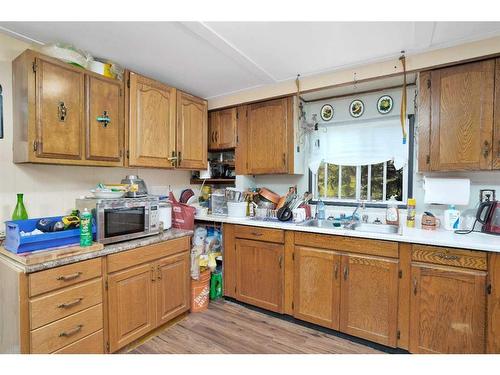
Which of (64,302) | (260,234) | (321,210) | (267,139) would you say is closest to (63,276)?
(64,302)

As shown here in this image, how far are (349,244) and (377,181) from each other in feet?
2.93

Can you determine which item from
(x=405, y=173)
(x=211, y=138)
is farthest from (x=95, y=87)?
(x=405, y=173)

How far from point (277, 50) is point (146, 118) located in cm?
127

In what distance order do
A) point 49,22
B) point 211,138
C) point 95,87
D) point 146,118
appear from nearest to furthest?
point 49,22 → point 95,87 → point 146,118 → point 211,138

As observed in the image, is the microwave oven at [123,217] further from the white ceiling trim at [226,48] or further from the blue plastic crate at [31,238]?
the white ceiling trim at [226,48]

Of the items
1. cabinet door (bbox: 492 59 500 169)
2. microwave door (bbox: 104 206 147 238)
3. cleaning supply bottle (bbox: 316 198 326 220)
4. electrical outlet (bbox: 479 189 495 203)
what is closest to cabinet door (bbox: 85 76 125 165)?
microwave door (bbox: 104 206 147 238)

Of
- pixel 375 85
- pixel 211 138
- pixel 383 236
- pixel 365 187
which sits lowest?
pixel 383 236

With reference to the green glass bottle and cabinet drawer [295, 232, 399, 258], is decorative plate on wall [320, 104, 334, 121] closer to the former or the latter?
cabinet drawer [295, 232, 399, 258]

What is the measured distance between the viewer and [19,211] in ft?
5.44

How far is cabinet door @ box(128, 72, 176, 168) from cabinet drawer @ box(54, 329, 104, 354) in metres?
1.28

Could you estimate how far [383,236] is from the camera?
1758 mm

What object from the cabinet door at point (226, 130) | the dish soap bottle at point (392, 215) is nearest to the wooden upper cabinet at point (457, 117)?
the dish soap bottle at point (392, 215)
